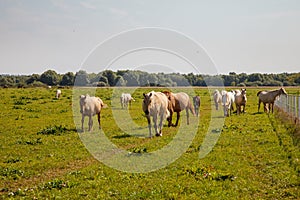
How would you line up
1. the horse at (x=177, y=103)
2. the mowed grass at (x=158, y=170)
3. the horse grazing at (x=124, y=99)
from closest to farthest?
the mowed grass at (x=158, y=170) < the horse at (x=177, y=103) < the horse grazing at (x=124, y=99)

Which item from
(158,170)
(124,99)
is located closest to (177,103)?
(158,170)

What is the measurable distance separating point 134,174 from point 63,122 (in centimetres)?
1576

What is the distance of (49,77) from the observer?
128 metres

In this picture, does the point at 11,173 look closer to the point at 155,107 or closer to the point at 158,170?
the point at 158,170

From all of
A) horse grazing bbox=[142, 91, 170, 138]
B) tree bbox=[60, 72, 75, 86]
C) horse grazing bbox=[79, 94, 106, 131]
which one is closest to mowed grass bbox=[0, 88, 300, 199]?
horse grazing bbox=[142, 91, 170, 138]

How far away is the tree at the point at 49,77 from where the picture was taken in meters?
124

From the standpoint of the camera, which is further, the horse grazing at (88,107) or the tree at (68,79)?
the tree at (68,79)

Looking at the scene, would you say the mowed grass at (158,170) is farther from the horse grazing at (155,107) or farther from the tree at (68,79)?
the tree at (68,79)

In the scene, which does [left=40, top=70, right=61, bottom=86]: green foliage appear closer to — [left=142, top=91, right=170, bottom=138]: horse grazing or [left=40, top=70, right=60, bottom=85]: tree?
[left=40, top=70, right=60, bottom=85]: tree

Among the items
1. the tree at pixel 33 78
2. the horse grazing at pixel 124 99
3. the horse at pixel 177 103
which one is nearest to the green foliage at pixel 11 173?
the horse at pixel 177 103

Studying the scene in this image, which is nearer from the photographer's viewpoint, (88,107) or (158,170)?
(158,170)

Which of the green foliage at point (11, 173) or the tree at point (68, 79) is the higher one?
the tree at point (68, 79)

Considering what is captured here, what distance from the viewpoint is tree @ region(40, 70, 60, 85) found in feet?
A: 408

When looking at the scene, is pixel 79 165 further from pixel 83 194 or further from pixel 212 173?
pixel 212 173
